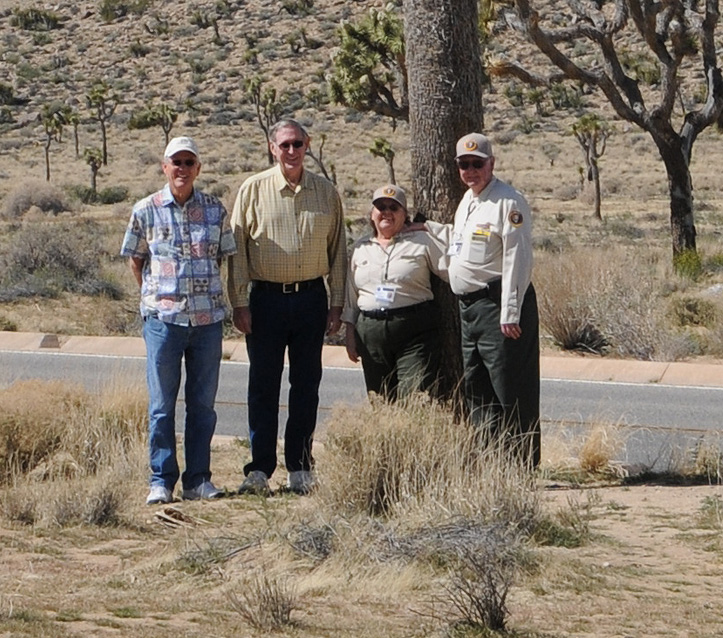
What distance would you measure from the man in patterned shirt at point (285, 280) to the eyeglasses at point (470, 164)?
0.75 metres

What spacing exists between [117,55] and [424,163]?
72.1 meters

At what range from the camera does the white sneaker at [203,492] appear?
757 cm

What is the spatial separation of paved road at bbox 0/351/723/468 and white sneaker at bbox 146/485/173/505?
1.68 m

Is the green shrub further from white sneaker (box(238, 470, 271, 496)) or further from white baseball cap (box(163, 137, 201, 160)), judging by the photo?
white baseball cap (box(163, 137, 201, 160))

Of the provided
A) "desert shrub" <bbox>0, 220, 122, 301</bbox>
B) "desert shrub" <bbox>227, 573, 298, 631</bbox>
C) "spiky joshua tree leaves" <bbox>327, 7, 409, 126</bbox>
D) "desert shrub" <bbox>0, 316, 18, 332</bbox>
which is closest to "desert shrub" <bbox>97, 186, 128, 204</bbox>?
"spiky joshua tree leaves" <bbox>327, 7, 409, 126</bbox>

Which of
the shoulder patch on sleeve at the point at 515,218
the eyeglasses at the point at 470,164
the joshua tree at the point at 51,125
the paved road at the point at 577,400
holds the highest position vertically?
the joshua tree at the point at 51,125

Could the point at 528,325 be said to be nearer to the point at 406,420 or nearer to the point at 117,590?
the point at 406,420

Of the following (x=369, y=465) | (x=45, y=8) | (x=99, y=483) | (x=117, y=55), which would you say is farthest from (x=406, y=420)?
(x=45, y=8)

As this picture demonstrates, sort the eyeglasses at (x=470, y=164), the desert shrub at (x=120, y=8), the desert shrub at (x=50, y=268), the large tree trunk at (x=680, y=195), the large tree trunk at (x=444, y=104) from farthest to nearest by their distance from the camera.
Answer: the desert shrub at (x=120, y=8) < the large tree trunk at (x=680, y=195) < the desert shrub at (x=50, y=268) < the large tree trunk at (x=444, y=104) < the eyeglasses at (x=470, y=164)

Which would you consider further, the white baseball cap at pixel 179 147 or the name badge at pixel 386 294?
the name badge at pixel 386 294

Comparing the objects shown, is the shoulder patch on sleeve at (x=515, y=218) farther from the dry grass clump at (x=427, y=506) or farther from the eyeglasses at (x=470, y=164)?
the dry grass clump at (x=427, y=506)

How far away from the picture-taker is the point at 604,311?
15.0 metres

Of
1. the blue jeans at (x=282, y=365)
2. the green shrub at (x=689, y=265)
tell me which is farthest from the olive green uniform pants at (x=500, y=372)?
the green shrub at (x=689, y=265)

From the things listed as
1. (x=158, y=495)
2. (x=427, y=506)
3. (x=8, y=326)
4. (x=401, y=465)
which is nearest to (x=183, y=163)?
(x=158, y=495)
